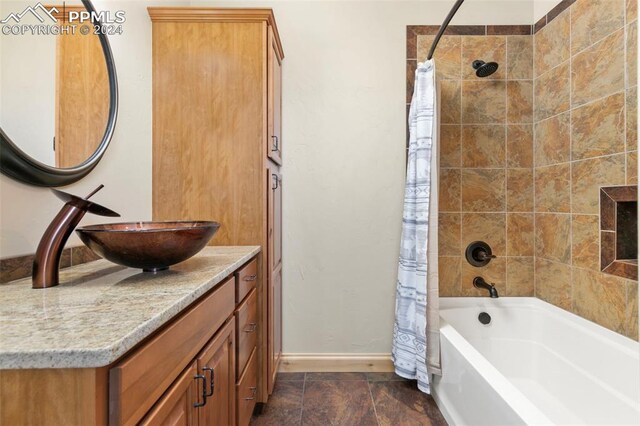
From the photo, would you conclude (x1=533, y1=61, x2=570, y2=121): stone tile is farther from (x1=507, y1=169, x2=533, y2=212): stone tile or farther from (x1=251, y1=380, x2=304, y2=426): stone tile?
(x1=251, y1=380, x2=304, y2=426): stone tile

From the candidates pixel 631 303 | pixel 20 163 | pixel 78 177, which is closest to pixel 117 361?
pixel 20 163

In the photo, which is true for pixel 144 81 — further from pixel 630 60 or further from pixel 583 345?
pixel 583 345

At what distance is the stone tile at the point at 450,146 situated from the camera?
83.8 inches

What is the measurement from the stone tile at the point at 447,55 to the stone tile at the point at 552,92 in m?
0.52

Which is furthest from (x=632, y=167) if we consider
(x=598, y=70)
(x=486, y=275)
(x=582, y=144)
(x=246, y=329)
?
(x=246, y=329)

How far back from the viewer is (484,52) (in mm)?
2125

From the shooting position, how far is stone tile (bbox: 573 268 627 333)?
1.51m

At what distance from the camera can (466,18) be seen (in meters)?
2.12

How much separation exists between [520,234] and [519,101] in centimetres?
90

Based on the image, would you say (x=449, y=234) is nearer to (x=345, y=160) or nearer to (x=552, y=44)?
(x=345, y=160)

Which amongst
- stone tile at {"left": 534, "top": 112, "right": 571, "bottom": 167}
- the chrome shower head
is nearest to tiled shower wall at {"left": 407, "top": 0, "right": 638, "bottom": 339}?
stone tile at {"left": 534, "top": 112, "right": 571, "bottom": 167}

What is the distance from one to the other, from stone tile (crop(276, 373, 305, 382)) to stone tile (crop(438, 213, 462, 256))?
125 centimetres

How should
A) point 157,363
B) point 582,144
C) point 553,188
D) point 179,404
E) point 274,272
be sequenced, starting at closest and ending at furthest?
point 157,363, point 179,404, point 582,144, point 274,272, point 553,188

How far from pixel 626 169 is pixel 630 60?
1.67 ft
